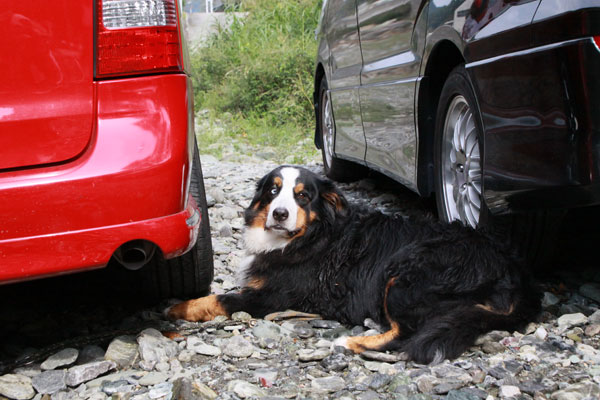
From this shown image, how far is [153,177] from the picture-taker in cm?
226

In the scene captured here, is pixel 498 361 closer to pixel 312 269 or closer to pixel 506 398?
pixel 506 398

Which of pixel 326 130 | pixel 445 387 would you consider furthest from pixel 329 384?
pixel 326 130

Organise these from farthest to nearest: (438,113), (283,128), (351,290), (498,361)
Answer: (283,128) < (438,113) < (351,290) < (498,361)

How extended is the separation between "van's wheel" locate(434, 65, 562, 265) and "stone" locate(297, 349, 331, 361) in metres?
1.03

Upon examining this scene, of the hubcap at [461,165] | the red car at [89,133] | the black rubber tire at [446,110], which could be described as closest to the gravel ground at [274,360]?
the red car at [89,133]

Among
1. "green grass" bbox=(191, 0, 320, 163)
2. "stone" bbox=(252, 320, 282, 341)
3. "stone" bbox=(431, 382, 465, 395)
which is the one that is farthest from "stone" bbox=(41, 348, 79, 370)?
"green grass" bbox=(191, 0, 320, 163)

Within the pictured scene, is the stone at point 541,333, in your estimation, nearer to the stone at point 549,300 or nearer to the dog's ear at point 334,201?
the stone at point 549,300

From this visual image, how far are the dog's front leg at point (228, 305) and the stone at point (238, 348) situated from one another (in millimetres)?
448

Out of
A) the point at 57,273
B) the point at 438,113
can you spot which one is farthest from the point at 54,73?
the point at 438,113

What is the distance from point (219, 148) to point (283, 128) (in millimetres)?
1849

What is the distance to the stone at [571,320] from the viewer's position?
9.34ft

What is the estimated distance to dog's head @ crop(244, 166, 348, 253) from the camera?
3467 millimetres

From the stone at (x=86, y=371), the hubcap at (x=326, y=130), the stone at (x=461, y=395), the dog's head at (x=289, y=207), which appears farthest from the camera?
the hubcap at (x=326, y=130)

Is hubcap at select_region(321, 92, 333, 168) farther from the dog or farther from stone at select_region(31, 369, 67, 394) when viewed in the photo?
stone at select_region(31, 369, 67, 394)
